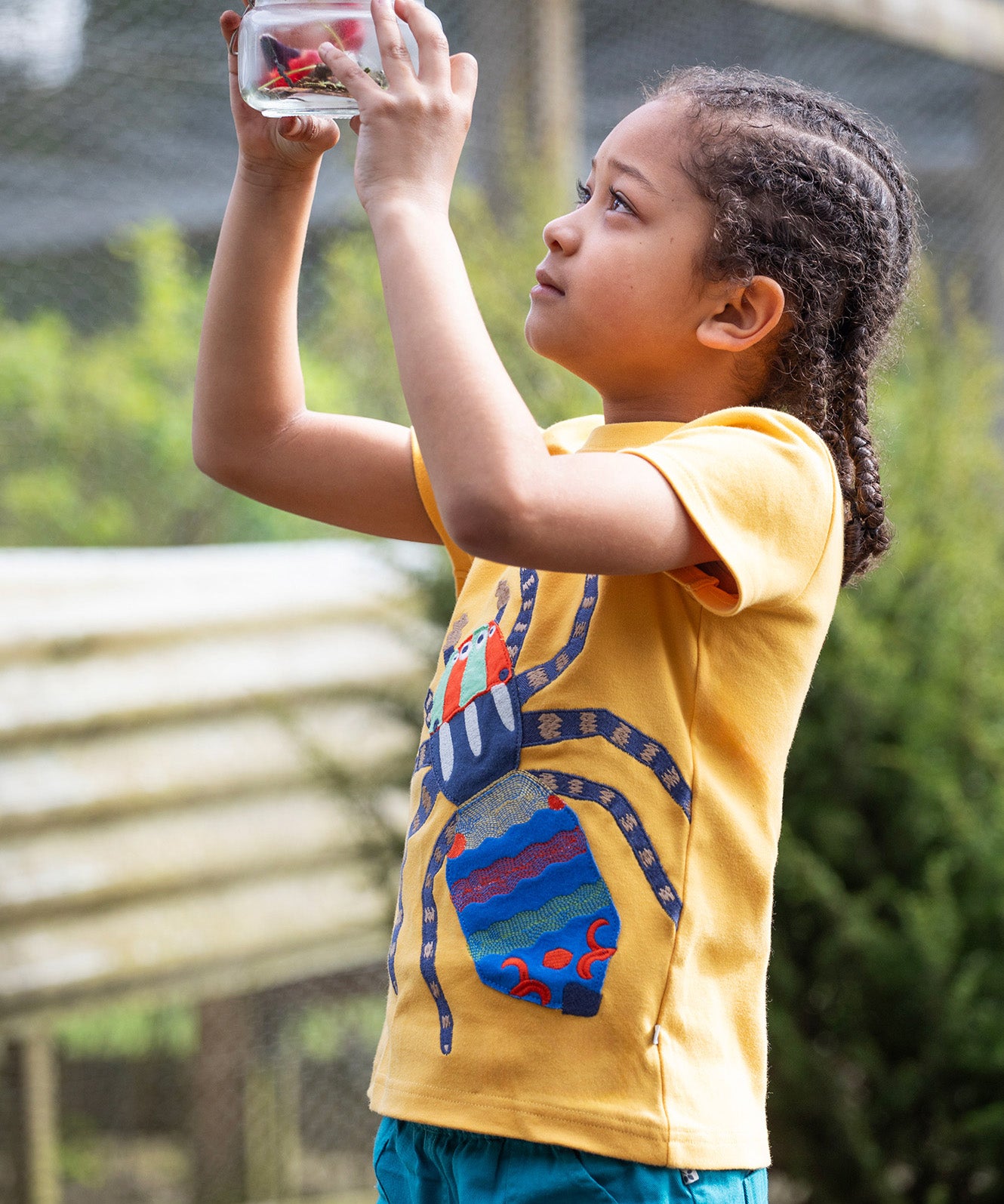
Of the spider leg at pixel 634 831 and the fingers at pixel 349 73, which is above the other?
the fingers at pixel 349 73

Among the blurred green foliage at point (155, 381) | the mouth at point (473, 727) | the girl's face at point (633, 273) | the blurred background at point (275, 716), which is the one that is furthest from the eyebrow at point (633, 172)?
the blurred green foliage at point (155, 381)

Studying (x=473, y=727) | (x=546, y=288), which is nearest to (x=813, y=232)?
(x=546, y=288)

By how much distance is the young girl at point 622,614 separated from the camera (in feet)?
2.58

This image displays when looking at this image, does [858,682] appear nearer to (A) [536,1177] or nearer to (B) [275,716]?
(B) [275,716]

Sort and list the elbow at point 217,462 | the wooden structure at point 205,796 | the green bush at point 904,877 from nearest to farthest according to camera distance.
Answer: the elbow at point 217,462 < the green bush at point 904,877 < the wooden structure at point 205,796

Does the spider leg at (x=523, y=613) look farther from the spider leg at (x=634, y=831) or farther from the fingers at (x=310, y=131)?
the fingers at (x=310, y=131)

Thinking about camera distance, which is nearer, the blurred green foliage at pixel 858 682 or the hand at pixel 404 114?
the hand at pixel 404 114

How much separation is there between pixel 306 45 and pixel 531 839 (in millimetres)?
512

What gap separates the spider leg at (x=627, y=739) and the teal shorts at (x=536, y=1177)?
211mm

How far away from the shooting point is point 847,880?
2.04 m

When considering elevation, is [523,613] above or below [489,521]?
below

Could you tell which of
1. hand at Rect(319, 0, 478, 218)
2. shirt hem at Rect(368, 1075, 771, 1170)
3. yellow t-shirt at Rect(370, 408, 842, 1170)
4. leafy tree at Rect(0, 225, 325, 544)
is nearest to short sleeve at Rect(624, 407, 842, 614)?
yellow t-shirt at Rect(370, 408, 842, 1170)

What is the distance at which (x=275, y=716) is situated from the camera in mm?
2225

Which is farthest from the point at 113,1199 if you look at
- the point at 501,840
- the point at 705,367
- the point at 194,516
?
the point at 705,367
